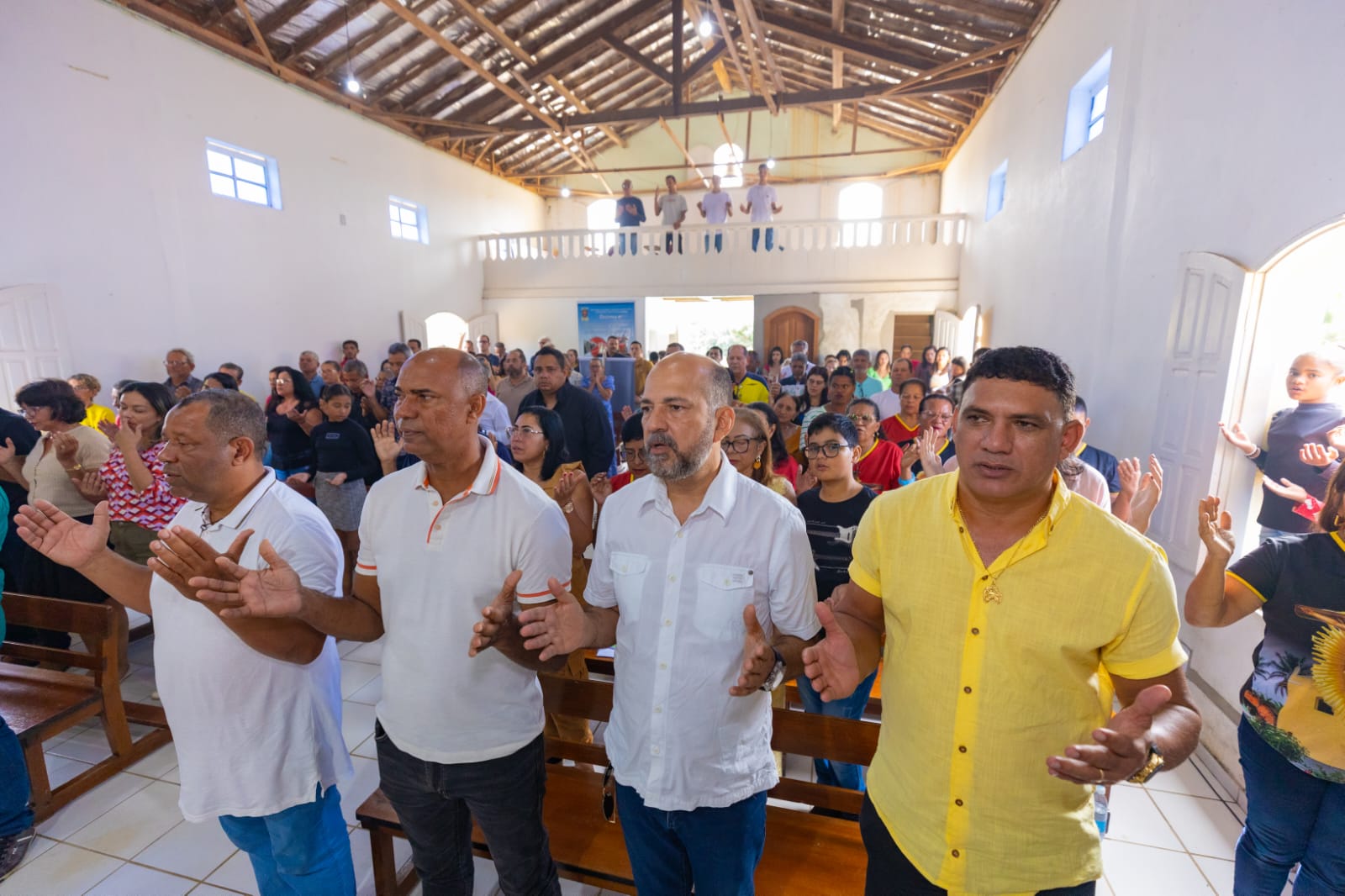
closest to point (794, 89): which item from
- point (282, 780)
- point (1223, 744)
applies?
point (1223, 744)

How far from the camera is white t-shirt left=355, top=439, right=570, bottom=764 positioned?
60.7 inches

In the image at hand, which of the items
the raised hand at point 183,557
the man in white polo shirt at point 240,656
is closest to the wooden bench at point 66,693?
the man in white polo shirt at point 240,656

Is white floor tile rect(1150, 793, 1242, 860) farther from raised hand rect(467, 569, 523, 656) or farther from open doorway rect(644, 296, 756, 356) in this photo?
open doorway rect(644, 296, 756, 356)

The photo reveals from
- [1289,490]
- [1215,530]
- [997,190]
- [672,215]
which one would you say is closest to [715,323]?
[672,215]

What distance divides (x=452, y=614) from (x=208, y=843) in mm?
2048

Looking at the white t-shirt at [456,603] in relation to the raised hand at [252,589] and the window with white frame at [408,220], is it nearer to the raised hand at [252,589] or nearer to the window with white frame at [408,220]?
the raised hand at [252,589]

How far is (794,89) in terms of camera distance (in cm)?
1330

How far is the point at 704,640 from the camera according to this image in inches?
55.9

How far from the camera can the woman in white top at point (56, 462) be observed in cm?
327

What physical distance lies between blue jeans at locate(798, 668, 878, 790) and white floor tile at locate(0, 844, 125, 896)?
2.82 meters

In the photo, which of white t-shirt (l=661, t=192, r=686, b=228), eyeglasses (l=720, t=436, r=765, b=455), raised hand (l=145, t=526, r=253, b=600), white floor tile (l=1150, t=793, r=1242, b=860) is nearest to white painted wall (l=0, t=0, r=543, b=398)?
white t-shirt (l=661, t=192, r=686, b=228)

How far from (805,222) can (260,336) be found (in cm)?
903

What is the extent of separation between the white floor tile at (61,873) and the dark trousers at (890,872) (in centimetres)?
292

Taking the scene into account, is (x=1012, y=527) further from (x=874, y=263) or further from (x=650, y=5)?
(x=650, y=5)
